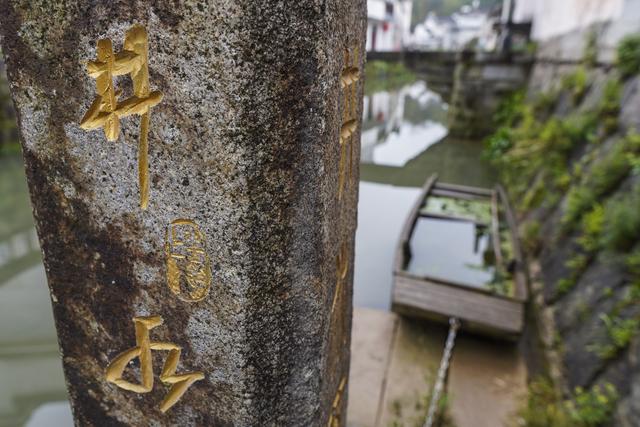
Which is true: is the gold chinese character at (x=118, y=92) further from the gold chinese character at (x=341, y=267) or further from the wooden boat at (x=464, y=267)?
the wooden boat at (x=464, y=267)

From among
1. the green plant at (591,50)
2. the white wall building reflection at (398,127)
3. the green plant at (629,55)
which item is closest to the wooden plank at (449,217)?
the green plant at (629,55)

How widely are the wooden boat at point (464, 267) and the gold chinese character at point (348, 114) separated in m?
2.64

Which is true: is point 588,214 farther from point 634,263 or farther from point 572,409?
A: point 572,409

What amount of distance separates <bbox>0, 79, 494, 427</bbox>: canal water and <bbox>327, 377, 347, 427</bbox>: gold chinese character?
2.76 m

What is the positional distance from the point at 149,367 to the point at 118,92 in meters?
0.72

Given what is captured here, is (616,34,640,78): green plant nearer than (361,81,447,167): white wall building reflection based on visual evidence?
Yes

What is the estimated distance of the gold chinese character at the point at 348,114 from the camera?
1.13 metres

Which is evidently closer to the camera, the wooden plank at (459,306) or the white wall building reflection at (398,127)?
the wooden plank at (459,306)

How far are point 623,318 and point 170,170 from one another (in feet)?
10.4

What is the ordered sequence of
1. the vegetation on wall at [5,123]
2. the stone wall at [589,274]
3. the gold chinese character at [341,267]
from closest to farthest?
the gold chinese character at [341,267], the stone wall at [589,274], the vegetation on wall at [5,123]

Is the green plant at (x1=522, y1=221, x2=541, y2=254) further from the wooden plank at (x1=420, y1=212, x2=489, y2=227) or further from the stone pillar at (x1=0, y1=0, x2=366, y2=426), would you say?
the stone pillar at (x1=0, y1=0, x2=366, y2=426)

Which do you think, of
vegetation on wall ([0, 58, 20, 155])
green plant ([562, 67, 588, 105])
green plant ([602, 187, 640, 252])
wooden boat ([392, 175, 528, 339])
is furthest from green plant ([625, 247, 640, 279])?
vegetation on wall ([0, 58, 20, 155])

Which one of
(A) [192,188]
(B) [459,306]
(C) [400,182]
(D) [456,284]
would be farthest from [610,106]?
(A) [192,188]

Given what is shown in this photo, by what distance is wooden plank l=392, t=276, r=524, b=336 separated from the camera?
3.40 metres
